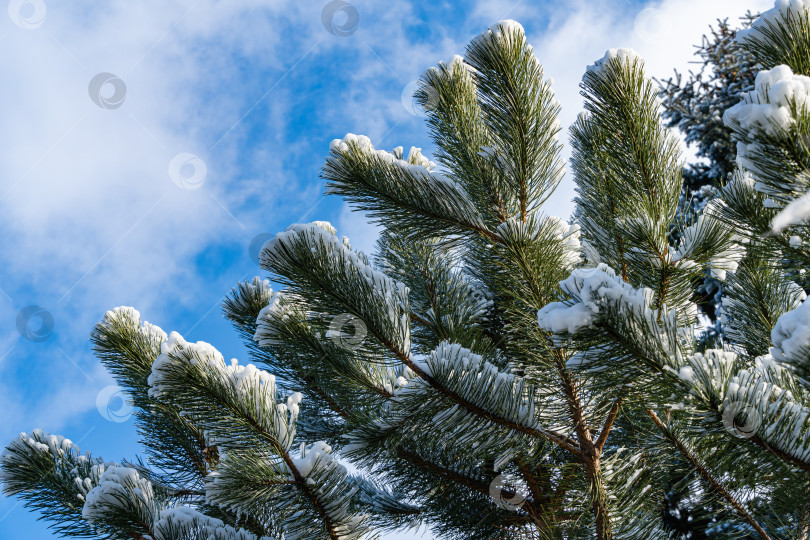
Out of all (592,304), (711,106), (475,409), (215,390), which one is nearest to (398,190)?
(475,409)

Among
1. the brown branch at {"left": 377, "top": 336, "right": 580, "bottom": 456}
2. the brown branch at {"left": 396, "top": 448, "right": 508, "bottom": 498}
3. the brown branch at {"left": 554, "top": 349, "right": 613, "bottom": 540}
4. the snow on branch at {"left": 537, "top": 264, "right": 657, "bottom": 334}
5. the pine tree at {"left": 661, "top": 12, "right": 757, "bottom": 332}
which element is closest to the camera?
the snow on branch at {"left": 537, "top": 264, "right": 657, "bottom": 334}

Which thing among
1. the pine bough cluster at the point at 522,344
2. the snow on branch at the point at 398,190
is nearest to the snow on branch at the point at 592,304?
the pine bough cluster at the point at 522,344

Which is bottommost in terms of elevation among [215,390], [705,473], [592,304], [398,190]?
[705,473]

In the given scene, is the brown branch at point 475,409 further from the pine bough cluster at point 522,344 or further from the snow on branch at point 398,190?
the snow on branch at point 398,190

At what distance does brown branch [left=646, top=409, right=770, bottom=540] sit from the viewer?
7.79 feet

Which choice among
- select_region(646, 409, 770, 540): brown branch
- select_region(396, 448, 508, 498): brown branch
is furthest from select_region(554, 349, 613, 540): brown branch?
select_region(396, 448, 508, 498): brown branch

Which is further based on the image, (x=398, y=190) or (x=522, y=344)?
(x=398, y=190)

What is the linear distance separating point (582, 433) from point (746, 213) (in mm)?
1111

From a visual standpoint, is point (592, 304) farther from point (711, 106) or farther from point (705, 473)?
point (711, 106)

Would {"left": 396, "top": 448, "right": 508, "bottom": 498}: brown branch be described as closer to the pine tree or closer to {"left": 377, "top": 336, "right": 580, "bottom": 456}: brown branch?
{"left": 377, "top": 336, "right": 580, "bottom": 456}: brown branch

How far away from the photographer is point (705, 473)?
245 cm

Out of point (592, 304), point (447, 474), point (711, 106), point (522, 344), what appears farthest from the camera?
point (711, 106)

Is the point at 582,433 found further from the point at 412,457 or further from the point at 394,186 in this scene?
the point at 394,186

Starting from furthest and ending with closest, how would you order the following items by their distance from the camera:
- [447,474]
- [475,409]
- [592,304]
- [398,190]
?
[447,474] < [398,190] < [475,409] < [592,304]
